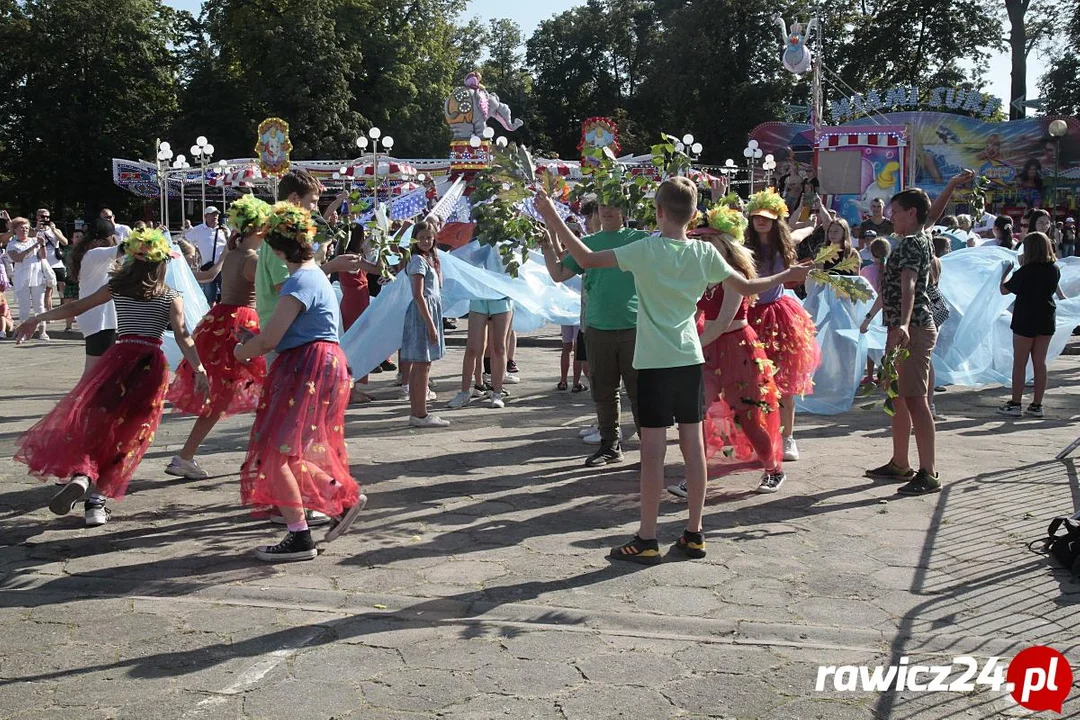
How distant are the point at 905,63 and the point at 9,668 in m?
49.3

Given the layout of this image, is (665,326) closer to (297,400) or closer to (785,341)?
(297,400)

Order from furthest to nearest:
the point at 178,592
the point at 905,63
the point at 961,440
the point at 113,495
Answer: the point at 905,63
the point at 961,440
the point at 113,495
the point at 178,592

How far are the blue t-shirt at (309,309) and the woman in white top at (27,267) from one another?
38.9 ft

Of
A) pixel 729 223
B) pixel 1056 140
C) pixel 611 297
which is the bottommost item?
pixel 611 297

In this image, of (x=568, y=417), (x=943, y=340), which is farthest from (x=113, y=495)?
(x=943, y=340)

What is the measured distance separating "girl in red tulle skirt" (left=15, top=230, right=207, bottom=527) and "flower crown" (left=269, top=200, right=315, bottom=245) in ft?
3.17

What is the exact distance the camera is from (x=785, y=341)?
6.55 m

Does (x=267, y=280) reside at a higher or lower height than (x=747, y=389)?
higher

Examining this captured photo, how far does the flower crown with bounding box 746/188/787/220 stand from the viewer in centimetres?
643

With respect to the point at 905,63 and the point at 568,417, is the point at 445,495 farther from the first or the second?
the point at 905,63

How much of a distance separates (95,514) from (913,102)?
33054 millimetres

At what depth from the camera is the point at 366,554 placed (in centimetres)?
500

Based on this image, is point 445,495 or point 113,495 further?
point 445,495
